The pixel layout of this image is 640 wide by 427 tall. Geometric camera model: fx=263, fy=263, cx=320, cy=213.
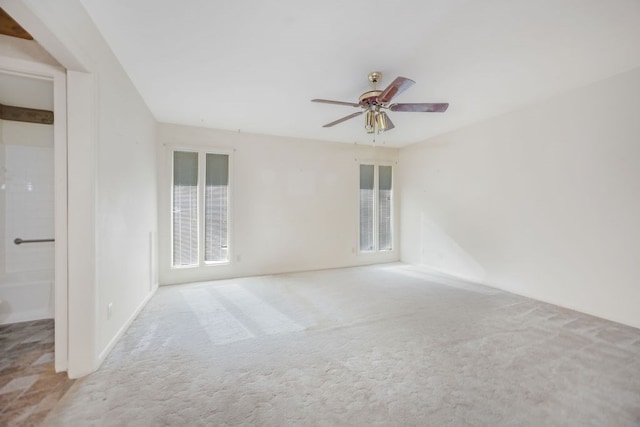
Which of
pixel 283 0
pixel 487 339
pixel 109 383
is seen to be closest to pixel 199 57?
pixel 283 0

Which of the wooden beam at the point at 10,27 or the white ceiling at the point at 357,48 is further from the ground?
the white ceiling at the point at 357,48

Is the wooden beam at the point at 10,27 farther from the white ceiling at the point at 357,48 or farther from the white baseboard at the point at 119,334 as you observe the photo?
the white baseboard at the point at 119,334

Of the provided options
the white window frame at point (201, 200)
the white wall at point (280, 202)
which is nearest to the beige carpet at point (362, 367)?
the white window frame at point (201, 200)

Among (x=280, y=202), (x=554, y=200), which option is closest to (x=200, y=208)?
(x=280, y=202)

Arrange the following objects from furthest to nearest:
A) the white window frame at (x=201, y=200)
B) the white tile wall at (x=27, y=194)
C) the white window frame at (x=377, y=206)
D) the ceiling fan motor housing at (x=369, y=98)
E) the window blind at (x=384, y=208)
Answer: the window blind at (x=384, y=208)
the white window frame at (x=377, y=206)
the white window frame at (x=201, y=200)
the white tile wall at (x=27, y=194)
the ceiling fan motor housing at (x=369, y=98)

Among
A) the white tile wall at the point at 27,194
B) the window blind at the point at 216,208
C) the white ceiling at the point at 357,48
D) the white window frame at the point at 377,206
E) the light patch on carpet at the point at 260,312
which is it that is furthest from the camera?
the white window frame at the point at 377,206

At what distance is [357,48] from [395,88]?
475mm

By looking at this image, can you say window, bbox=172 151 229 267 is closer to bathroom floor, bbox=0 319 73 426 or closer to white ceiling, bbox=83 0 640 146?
white ceiling, bbox=83 0 640 146

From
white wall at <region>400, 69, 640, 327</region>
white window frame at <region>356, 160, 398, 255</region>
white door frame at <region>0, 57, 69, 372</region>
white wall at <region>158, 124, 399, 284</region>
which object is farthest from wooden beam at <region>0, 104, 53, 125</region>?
white wall at <region>400, 69, 640, 327</region>

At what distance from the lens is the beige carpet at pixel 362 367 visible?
1606 millimetres

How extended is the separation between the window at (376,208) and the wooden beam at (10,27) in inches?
196

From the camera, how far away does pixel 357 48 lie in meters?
2.27

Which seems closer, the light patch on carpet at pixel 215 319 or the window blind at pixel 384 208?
the light patch on carpet at pixel 215 319

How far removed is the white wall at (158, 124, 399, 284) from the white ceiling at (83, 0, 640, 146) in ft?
3.68
